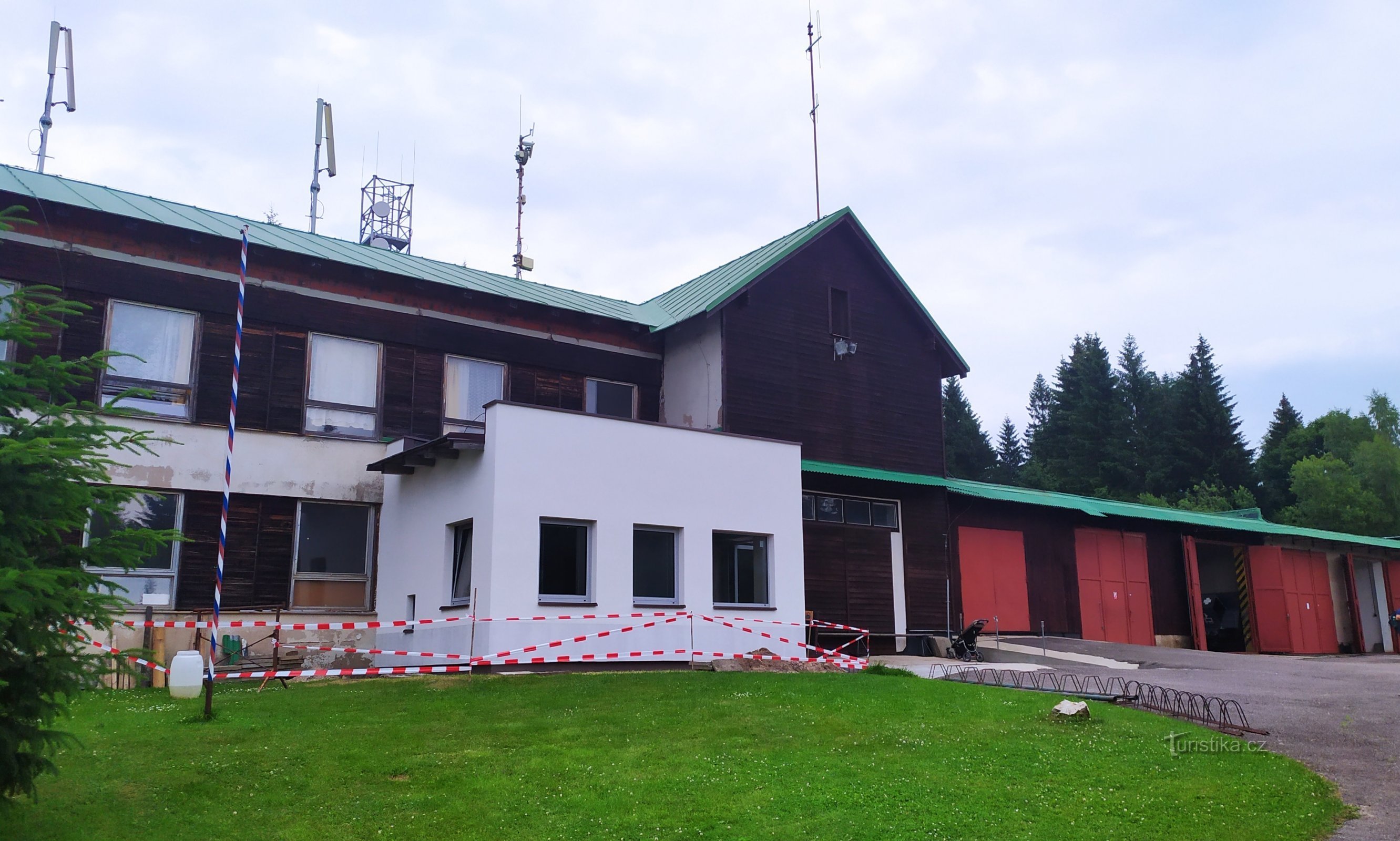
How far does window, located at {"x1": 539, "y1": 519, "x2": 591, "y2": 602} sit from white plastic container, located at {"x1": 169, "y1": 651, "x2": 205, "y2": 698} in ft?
15.6

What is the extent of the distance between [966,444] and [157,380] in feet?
187

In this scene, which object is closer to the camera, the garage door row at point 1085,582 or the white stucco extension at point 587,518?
the white stucco extension at point 587,518

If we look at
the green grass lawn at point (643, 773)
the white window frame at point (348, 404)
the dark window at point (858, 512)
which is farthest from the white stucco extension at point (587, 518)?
the dark window at point (858, 512)

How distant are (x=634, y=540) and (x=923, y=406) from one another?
31.9ft

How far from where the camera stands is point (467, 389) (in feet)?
68.5

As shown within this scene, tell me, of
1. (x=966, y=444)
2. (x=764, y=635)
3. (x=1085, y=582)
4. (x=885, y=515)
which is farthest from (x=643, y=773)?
(x=966, y=444)

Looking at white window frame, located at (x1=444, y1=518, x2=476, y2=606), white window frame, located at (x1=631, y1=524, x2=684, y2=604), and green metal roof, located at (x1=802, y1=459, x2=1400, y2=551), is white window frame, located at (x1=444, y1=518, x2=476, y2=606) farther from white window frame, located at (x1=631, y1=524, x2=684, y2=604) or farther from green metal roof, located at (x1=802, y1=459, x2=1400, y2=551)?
green metal roof, located at (x1=802, y1=459, x2=1400, y2=551)

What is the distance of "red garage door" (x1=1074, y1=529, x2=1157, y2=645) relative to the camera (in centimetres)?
2827

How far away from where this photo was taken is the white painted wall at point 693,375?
2164 cm

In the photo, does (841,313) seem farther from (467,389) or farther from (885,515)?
(467,389)

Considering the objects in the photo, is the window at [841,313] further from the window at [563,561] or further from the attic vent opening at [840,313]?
the window at [563,561]

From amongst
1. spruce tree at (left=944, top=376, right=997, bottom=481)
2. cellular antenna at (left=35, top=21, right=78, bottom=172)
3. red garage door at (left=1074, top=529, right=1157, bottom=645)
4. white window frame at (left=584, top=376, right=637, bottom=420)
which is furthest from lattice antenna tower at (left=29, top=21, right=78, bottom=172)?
spruce tree at (left=944, top=376, right=997, bottom=481)

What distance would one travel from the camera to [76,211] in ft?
Answer: 57.2

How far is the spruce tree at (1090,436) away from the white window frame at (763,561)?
49.9 meters
